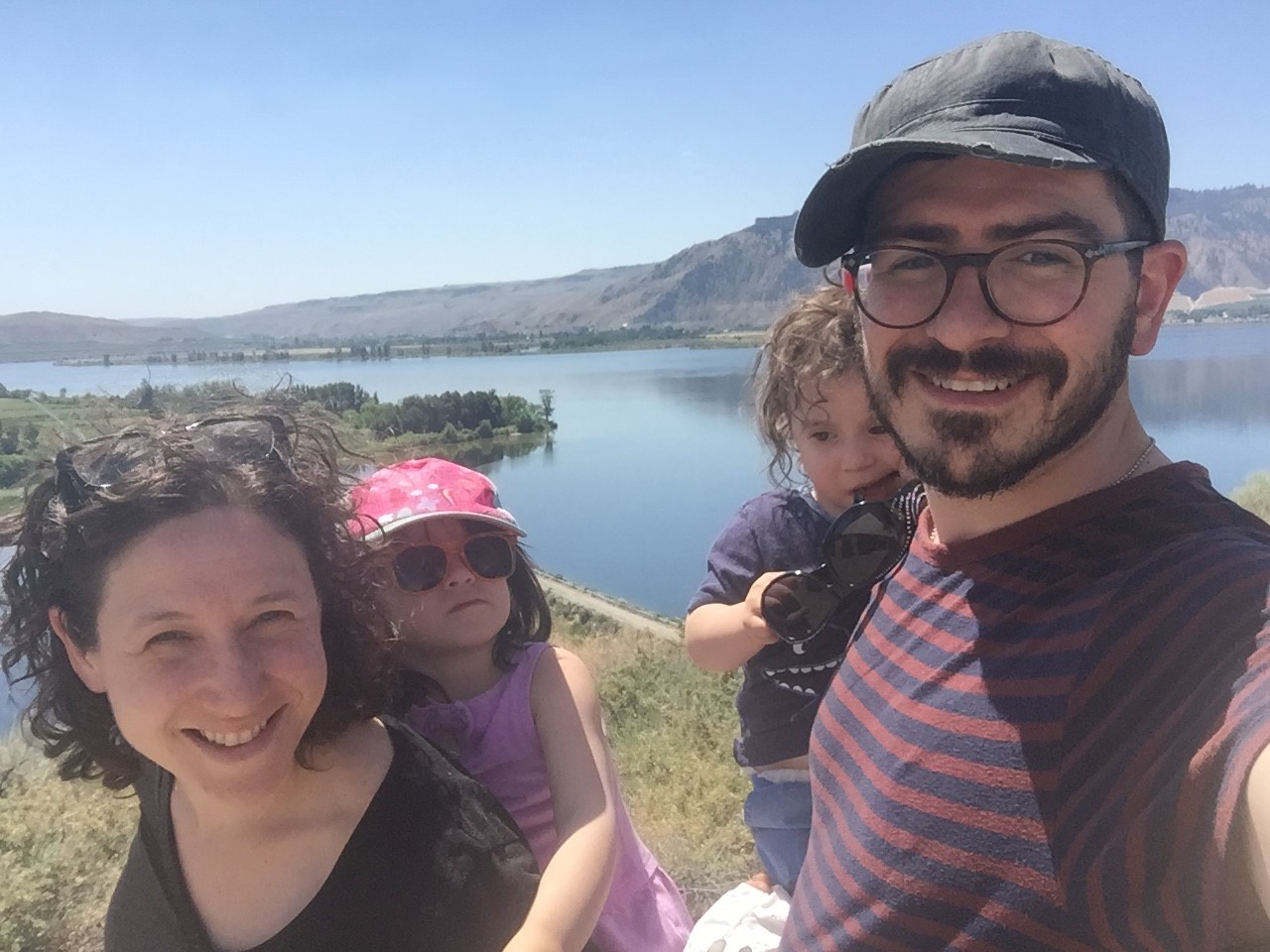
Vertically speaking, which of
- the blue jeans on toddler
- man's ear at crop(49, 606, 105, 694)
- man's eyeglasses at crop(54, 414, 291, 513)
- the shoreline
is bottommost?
the shoreline

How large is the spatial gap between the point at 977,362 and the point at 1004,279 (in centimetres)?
12

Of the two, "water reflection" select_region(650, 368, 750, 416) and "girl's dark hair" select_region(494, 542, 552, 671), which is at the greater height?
"girl's dark hair" select_region(494, 542, 552, 671)

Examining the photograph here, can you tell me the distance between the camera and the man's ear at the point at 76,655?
1361mm

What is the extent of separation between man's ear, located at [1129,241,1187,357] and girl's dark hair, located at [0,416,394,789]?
133 cm

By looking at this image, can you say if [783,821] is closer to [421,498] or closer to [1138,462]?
[421,498]

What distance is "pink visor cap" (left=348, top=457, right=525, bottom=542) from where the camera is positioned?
5.70ft

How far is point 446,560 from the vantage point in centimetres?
177

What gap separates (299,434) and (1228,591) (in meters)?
1.45

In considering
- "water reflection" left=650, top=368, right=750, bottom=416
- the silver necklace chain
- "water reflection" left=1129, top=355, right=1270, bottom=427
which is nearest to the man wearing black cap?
the silver necklace chain

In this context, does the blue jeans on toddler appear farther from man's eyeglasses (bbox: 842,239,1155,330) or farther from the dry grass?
the dry grass

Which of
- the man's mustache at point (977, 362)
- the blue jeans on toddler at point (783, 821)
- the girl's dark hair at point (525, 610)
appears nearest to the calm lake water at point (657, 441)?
the man's mustache at point (977, 362)

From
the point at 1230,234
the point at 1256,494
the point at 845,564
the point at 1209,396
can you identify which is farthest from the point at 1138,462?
the point at 1230,234

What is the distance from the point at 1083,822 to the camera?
944 mm

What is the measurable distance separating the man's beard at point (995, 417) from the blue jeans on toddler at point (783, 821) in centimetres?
107
